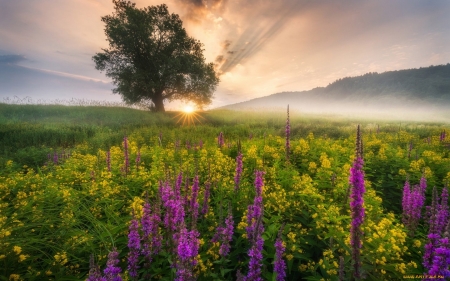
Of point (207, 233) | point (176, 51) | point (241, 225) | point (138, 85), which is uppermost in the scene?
point (176, 51)

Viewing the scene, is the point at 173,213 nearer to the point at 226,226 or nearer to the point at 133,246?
the point at 133,246

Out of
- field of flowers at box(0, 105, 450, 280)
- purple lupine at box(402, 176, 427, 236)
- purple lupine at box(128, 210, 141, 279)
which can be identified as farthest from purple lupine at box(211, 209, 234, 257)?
purple lupine at box(402, 176, 427, 236)

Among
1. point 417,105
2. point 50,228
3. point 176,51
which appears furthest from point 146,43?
point 417,105

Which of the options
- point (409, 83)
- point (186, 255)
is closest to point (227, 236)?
point (186, 255)

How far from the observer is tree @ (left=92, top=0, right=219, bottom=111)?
28.8 metres

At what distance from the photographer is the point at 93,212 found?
428 cm

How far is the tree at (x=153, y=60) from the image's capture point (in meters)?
28.8

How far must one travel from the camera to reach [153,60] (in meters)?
30.7

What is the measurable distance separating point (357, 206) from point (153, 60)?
33.1 metres

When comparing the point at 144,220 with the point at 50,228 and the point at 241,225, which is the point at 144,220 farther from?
the point at 50,228

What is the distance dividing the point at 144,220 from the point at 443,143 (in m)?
13.5

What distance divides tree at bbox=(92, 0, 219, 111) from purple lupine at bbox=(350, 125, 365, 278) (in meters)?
29.5

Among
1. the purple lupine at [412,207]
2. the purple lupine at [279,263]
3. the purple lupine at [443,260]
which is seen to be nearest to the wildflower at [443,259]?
the purple lupine at [443,260]

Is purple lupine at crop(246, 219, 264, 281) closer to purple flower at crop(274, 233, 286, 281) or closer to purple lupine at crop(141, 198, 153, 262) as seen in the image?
purple flower at crop(274, 233, 286, 281)
